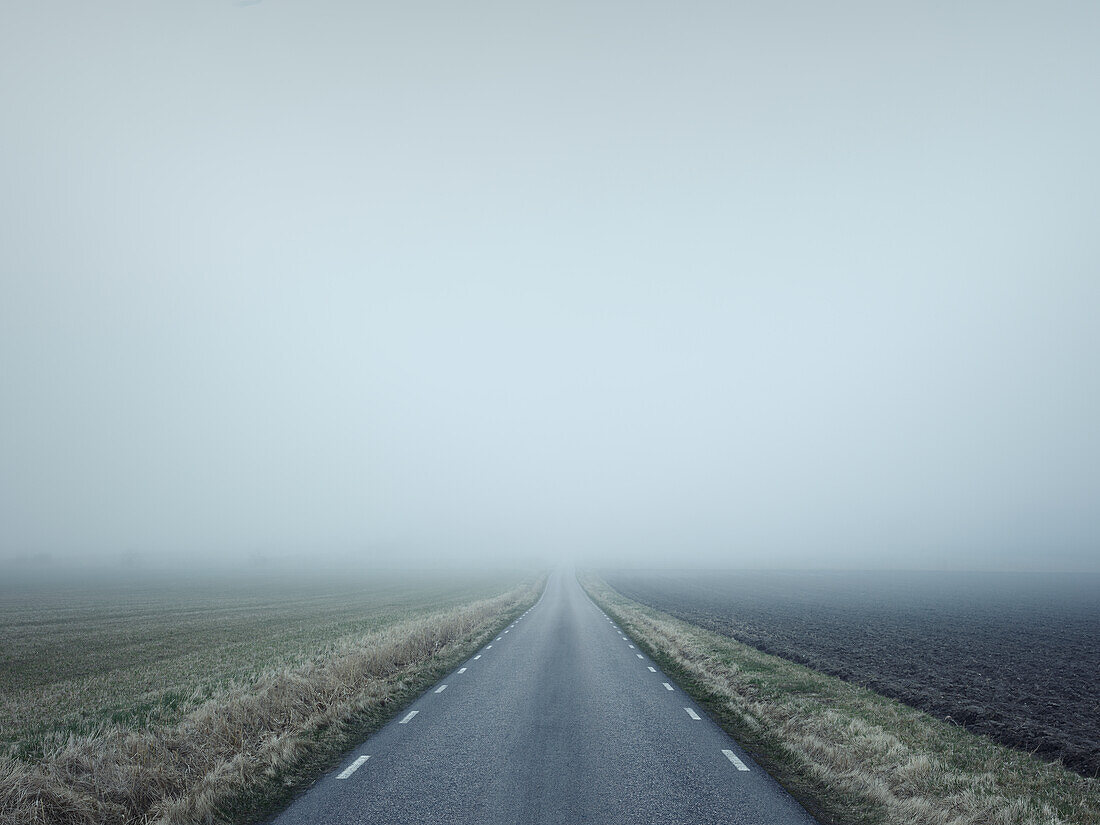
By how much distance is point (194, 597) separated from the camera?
52438mm

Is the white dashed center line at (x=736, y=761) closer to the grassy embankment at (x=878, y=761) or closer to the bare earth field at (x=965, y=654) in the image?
the grassy embankment at (x=878, y=761)

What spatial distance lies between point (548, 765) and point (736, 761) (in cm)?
304

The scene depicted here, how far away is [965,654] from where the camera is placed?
67.6 feet

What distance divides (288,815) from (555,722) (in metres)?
5.22

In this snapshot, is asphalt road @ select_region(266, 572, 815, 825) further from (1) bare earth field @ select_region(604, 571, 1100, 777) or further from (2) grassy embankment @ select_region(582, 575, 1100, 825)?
Result: (1) bare earth field @ select_region(604, 571, 1100, 777)

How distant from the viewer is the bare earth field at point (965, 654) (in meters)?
11.4

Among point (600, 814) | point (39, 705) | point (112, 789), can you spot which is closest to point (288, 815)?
point (112, 789)

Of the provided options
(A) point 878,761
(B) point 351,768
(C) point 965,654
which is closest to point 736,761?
(A) point 878,761

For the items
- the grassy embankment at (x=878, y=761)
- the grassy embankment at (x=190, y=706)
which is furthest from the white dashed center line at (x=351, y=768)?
the grassy embankment at (x=878, y=761)

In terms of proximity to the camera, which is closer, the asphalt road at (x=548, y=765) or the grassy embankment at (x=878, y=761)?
the asphalt road at (x=548, y=765)

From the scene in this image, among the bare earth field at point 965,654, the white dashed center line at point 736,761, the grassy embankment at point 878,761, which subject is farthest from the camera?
the bare earth field at point 965,654

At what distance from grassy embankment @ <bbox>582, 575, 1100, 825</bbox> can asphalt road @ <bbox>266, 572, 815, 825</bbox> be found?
0.64 metres

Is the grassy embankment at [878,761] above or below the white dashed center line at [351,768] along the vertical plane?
below

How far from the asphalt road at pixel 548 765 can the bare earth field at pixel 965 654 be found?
604cm
